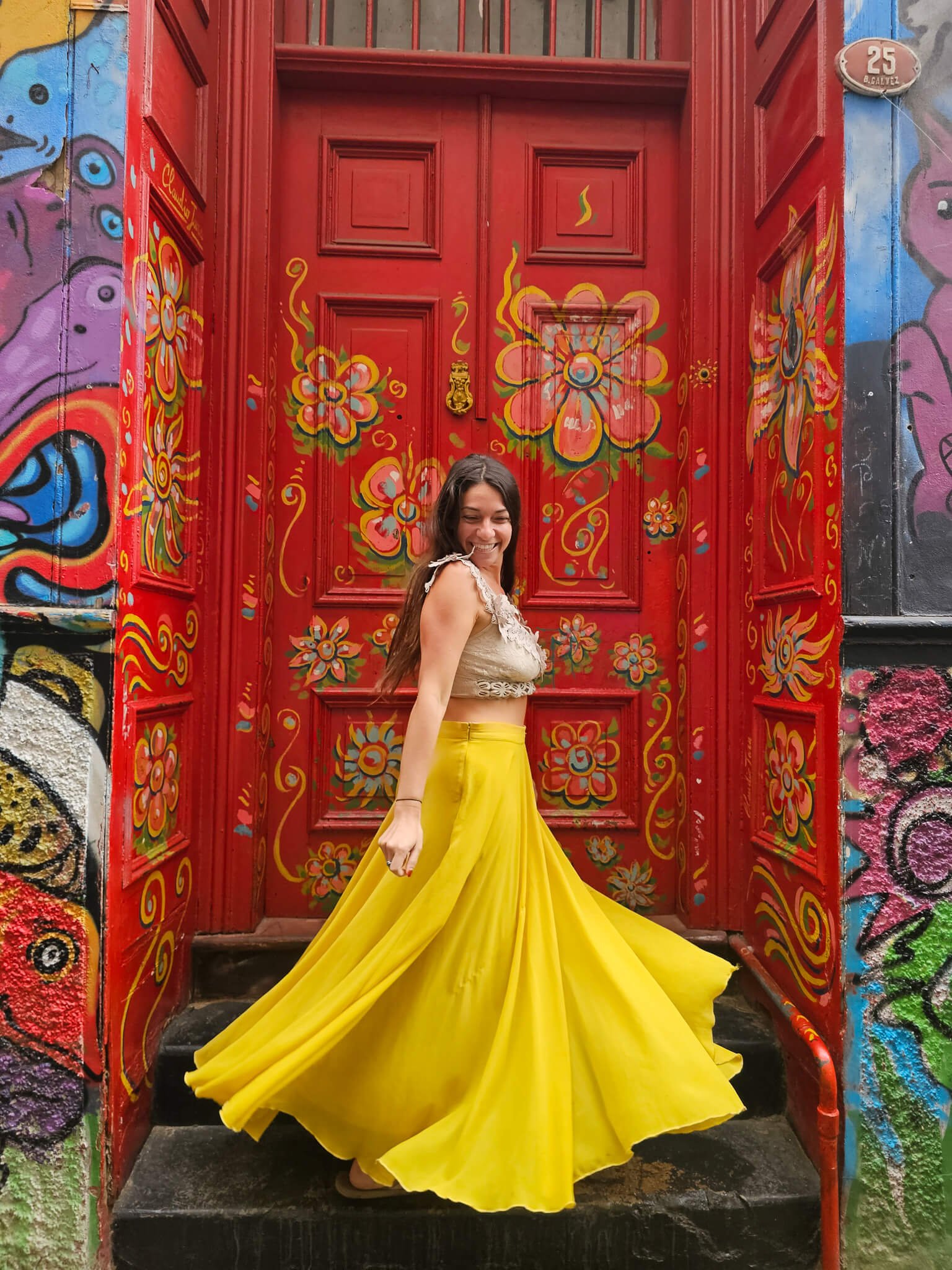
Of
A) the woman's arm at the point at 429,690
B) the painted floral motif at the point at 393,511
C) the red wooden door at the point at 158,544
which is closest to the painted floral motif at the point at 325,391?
the painted floral motif at the point at 393,511

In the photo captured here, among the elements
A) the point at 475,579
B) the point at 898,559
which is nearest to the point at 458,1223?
the point at 475,579

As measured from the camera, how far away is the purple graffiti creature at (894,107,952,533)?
7.36 ft

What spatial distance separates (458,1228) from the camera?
A: 2.14 metres

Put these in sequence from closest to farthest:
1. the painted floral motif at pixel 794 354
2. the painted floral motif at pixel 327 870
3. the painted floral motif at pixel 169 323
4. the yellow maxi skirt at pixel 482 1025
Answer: the yellow maxi skirt at pixel 482 1025, the painted floral motif at pixel 794 354, the painted floral motif at pixel 169 323, the painted floral motif at pixel 327 870

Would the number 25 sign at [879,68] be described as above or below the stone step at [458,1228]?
above

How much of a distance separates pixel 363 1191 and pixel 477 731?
119 centimetres

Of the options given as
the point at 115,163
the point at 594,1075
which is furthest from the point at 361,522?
the point at 594,1075

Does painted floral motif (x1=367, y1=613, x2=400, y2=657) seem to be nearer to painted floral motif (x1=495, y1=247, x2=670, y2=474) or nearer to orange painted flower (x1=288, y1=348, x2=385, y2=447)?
orange painted flower (x1=288, y1=348, x2=385, y2=447)

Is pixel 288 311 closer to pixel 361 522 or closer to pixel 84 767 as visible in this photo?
pixel 361 522

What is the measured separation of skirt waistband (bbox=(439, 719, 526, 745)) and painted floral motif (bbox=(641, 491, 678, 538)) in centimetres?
116

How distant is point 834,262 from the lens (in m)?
2.29

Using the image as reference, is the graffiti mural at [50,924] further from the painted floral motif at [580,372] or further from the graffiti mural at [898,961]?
the graffiti mural at [898,961]

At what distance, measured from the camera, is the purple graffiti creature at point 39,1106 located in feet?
6.95

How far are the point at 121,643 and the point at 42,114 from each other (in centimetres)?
138
